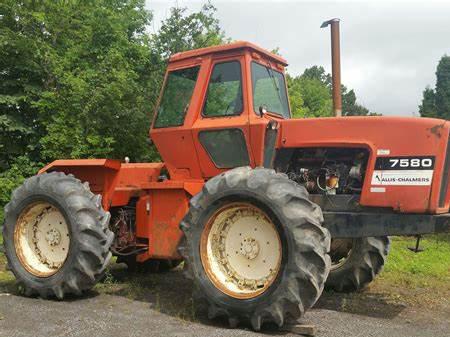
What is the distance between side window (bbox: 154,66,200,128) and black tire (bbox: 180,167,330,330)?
1.36m

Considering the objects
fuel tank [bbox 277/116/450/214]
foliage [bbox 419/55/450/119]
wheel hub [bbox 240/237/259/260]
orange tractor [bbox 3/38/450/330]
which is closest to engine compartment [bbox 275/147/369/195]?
orange tractor [bbox 3/38/450/330]

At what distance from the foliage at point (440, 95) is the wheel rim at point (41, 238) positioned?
47.7 metres

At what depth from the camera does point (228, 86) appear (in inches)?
243

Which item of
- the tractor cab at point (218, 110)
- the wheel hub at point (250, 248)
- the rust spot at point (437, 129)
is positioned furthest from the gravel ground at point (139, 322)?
the rust spot at point (437, 129)

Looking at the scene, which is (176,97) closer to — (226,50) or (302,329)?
(226,50)

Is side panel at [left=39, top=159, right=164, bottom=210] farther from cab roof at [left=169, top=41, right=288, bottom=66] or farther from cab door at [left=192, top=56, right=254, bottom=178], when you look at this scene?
cab roof at [left=169, top=41, right=288, bottom=66]

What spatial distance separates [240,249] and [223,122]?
149cm

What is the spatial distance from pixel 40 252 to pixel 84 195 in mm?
1062

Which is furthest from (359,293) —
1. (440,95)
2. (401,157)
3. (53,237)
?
(440,95)

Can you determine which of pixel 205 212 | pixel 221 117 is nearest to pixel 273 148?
pixel 221 117

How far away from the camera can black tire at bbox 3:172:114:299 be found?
6.14 m

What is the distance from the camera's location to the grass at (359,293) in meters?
6.14

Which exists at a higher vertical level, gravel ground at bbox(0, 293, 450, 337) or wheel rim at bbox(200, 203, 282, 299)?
wheel rim at bbox(200, 203, 282, 299)

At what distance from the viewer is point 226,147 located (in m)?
6.17
